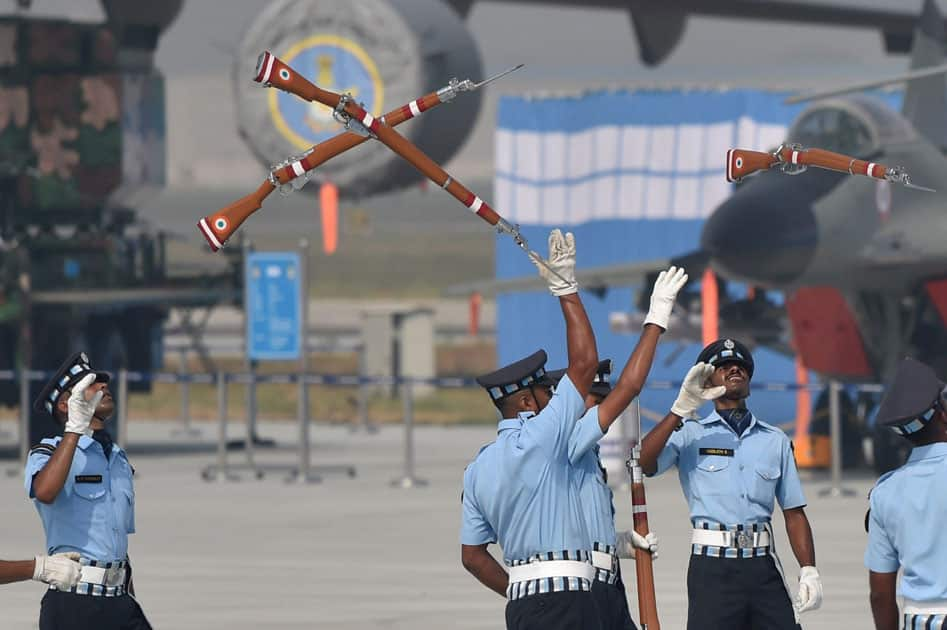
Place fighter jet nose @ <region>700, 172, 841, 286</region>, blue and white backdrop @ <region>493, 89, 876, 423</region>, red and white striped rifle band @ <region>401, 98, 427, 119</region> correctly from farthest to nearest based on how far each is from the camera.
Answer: blue and white backdrop @ <region>493, 89, 876, 423</region> → fighter jet nose @ <region>700, 172, 841, 286</region> → red and white striped rifle band @ <region>401, 98, 427, 119</region>

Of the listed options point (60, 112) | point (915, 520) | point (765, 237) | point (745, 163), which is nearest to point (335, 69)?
point (60, 112)

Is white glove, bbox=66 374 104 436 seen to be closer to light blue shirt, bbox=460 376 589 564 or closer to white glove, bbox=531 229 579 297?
light blue shirt, bbox=460 376 589 564

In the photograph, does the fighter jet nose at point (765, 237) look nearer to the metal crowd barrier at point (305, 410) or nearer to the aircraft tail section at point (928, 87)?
the metal crowd barrier at point (305, 410)

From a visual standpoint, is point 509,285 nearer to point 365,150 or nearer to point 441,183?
point 365,150

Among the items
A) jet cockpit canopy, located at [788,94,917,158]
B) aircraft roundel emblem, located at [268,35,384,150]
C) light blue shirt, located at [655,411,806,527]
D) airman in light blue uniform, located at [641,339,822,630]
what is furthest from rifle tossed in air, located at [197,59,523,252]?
aircraft roundel emblem, located at [268,35,384,150]

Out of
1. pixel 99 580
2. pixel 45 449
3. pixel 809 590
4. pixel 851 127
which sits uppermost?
pixel 851 127

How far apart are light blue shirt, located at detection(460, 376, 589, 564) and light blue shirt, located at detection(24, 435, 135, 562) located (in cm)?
145

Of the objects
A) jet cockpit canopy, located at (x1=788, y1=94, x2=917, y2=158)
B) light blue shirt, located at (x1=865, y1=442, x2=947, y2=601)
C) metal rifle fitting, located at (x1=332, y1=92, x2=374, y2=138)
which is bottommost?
light blue shirt, located at (x1=865, y1=442, x2=947, y2=601)

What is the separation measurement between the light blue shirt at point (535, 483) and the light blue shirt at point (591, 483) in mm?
33

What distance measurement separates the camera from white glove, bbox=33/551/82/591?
283 inches

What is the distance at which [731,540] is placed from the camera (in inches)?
316

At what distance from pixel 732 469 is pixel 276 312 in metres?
13.2

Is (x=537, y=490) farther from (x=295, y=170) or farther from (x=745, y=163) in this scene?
(x=745, y=163)

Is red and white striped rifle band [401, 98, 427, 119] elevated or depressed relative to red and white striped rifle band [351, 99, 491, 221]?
elevated
